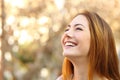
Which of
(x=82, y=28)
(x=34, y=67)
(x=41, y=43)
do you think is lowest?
(x=34, y=67)

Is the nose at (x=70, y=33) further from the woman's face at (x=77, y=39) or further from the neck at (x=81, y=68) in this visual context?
the neck at (x=81, y=68)

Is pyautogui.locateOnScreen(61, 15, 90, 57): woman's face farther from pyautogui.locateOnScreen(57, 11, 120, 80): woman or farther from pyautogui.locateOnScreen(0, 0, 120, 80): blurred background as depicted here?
pyautogui.locateOnScreen(0, 0, 120, 80): blurred background

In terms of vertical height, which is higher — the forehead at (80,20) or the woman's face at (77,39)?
the forehead at (80,20)

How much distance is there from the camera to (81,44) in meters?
1.46

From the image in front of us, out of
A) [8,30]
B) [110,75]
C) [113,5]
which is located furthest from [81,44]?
[8,30]

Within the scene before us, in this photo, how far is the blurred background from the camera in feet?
15.6

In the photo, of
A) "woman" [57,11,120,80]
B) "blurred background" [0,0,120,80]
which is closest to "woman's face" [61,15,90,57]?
"woman" [57,11,120,80]

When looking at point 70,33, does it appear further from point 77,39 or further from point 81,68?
point 81,68

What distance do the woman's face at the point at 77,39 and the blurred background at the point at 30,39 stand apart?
10.4 ft

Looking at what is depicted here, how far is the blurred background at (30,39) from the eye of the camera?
15.6 ft

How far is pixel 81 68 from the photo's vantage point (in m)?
1.52

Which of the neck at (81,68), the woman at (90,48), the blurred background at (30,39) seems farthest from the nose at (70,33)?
the blurred background at (30,39)

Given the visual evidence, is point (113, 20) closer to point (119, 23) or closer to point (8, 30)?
point (119, 23)

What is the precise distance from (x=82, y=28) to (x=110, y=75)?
242 millimetres
